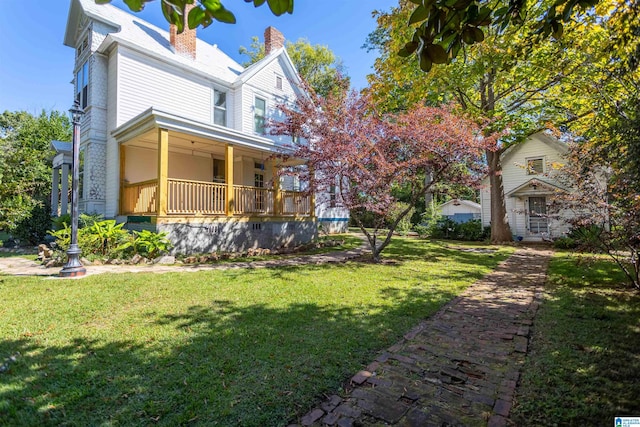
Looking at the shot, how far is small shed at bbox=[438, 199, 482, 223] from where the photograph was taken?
92.3 feet

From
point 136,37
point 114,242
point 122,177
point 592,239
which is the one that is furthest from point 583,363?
point 136,37

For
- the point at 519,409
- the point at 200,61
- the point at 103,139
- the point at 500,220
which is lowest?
the point at 519,409

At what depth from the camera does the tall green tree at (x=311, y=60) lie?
2480 centimetres

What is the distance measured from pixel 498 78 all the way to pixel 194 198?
36.1 feet

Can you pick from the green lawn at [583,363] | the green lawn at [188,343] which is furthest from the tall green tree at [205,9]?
the green lawn at [583,363]

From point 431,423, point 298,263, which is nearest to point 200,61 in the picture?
point 298,263

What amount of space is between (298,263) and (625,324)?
6.51 metres

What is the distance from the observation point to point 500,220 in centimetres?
1551

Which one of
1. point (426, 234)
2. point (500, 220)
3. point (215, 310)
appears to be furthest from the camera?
point (426, 234)

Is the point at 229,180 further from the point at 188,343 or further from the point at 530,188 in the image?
the point at 530,188

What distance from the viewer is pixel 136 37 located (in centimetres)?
1191

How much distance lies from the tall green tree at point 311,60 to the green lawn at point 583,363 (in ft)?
76.2

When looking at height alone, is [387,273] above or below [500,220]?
below

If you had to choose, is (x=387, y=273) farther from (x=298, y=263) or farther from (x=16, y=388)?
(x=16, y=388)
